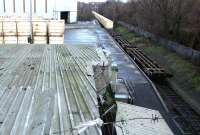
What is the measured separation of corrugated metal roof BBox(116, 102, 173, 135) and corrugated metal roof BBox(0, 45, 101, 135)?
1.95 metres

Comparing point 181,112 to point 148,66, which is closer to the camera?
point 181,112

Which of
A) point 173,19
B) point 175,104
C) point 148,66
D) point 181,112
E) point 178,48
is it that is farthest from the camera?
point 173,19

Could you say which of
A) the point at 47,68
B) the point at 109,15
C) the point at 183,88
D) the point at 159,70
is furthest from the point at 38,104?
the point at 109,15

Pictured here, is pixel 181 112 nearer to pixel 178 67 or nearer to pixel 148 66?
pixel 178 67

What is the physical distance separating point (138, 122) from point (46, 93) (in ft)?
12.8

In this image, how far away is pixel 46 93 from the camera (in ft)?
25.2

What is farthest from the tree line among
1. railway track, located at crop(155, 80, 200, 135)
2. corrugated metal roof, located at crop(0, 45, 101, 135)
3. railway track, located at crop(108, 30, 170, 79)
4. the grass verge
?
corrugated metal roof, located at crop(0, 45, 101, 135)

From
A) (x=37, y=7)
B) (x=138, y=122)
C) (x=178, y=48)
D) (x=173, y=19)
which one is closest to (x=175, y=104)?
(x=138, y=122)

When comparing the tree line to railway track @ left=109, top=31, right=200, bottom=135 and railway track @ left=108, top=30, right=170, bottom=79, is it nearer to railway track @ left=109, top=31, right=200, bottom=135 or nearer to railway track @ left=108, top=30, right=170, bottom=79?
railway track @ left=108, top=30, right=170, bottom=79

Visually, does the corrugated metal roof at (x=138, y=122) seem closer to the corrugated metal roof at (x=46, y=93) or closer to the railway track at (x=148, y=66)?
the corrugated metal roof at (x=46, y=93)

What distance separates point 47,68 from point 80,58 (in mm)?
2244

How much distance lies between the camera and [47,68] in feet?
33.9

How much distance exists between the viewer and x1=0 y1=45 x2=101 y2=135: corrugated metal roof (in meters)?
5.88

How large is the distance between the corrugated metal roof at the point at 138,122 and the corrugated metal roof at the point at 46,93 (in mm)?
1954
